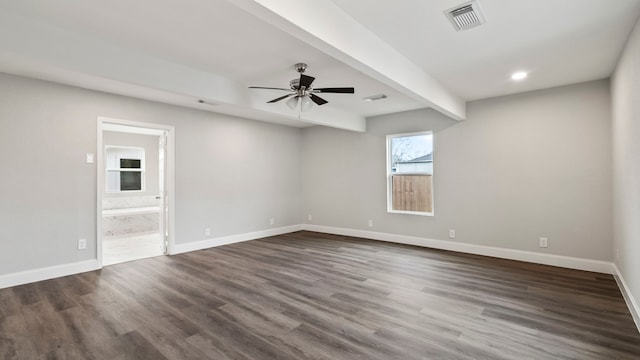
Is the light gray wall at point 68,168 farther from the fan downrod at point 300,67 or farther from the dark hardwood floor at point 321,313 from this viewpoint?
the fan downrod at point 300,67

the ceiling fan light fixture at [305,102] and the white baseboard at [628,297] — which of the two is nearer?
the white baseboard at [628,297]

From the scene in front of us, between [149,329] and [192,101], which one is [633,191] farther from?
[192,101]

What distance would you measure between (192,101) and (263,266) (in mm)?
2908

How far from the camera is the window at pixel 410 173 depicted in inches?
223

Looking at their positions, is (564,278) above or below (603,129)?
below

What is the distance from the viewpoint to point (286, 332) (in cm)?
256

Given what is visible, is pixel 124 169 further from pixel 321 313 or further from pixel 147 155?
pixel 321 313

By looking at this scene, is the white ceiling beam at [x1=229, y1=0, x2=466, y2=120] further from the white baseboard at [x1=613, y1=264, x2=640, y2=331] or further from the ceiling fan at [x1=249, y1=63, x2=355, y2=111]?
the white baseboard at [x1=613, y1=264, x2=640, y2=331]

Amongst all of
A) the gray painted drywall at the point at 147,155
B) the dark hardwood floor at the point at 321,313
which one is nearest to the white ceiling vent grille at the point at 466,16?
the dark hardwood floor at the point at 321,313

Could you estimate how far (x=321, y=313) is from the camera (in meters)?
2.90

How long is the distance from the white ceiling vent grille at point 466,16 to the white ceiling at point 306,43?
0.17 ft

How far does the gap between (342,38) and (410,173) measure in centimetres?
396

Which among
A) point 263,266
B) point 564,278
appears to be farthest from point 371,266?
point 564,278

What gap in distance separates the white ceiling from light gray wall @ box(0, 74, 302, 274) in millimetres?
392
